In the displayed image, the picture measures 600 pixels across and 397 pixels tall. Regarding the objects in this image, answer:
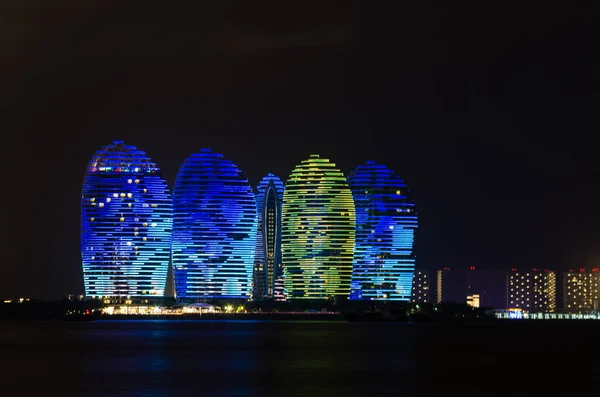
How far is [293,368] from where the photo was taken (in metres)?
108

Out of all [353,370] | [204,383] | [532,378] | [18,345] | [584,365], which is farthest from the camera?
[18,345]

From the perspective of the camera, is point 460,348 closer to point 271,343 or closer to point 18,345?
point 271,343

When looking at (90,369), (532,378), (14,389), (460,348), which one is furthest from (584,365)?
(14,389)

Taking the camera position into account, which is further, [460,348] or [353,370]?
[460,348]

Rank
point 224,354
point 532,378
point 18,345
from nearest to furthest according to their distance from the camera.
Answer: point 532,378 → point 224,354 → point 18,345

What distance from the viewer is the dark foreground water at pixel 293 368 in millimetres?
88250

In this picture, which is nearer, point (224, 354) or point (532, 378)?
point (532, 378)

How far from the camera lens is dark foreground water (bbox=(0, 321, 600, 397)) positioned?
88.2 metres

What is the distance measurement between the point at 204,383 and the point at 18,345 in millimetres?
62417

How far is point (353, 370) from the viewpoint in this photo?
107 m

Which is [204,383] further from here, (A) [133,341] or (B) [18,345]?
(A) [133,341]

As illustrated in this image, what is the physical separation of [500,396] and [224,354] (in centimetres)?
5315

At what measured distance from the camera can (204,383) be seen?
92.9m

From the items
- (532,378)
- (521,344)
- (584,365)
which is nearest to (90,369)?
(532,378)
